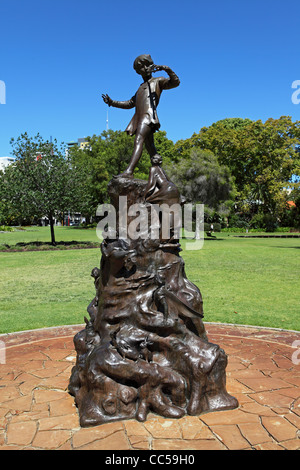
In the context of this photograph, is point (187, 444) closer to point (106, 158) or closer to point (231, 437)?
point (231, 437)

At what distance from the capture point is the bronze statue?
4500mm

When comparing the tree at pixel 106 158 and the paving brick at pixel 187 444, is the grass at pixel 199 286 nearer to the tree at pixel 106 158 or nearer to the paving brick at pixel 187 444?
the paving brick at pixel 187 444

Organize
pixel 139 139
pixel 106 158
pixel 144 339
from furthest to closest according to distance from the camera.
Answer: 1. pixel 106 158
2. pixel 139 139
3. pixel 144 339

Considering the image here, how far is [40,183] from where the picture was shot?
23516 mm

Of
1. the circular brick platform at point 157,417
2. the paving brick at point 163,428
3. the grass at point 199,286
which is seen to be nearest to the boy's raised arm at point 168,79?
the circular brick platform at point 157,417

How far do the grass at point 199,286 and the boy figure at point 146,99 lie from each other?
4271 millimetres

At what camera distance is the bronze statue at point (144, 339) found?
4.50m

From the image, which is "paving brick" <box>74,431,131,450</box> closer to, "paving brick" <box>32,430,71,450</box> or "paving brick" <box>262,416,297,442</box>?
"paving brick" <box>32,430,71,450</box>

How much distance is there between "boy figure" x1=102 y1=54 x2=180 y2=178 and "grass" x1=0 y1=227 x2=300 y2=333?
4.27 metres

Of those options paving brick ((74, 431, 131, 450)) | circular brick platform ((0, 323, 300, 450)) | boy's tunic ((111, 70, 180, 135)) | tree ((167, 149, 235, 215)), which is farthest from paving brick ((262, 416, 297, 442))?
tree ((167, 149, 235, 215))

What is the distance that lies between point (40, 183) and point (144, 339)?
20.1 metres

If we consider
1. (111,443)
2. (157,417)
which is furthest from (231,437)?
(111,443)

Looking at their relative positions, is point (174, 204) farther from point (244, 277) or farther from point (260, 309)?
point (244, 277)

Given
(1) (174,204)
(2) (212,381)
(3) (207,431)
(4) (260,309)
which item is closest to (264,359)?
(2) (212,381)
